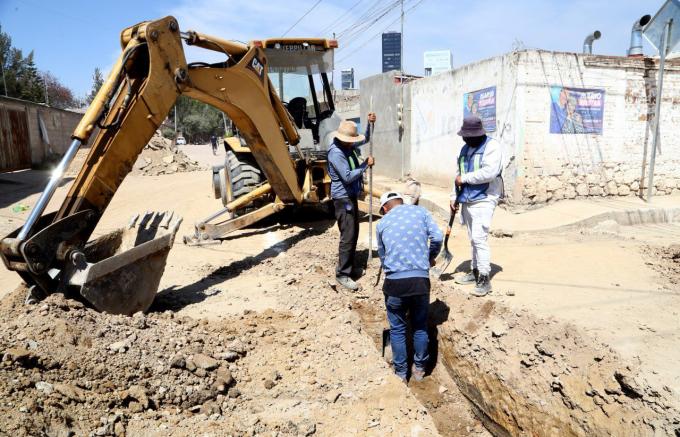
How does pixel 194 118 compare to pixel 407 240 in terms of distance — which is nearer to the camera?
pixel 407 240

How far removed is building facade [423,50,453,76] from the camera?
58.7 ft

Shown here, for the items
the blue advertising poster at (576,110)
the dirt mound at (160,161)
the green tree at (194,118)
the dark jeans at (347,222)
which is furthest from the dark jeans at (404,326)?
the green tree at (194,118)

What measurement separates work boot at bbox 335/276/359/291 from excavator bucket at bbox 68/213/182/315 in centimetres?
186

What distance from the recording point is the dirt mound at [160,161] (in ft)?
67.9

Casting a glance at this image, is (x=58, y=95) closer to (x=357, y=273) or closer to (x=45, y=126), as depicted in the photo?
(x=45, y=126)

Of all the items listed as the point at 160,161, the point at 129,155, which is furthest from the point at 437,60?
the point at 129,155

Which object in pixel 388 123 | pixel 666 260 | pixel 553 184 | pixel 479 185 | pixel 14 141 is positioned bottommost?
pixel 666 260

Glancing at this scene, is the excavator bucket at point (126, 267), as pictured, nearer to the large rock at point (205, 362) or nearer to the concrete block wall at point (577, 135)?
the large rock at point (205, 362)

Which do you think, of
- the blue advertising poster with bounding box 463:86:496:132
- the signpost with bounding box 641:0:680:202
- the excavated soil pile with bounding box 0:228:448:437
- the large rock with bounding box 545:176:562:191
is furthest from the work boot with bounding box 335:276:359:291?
the signpost with bounding box 641:0:680:202

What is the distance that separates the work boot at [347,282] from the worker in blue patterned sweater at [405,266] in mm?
1450

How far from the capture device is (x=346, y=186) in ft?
17.5

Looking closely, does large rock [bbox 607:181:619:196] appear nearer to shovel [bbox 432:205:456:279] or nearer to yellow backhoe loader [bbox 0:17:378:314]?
shovel [bbox 432:205:456:279]

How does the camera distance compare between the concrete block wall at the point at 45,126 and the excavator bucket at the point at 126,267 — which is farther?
the concrete block wall at the point at 45,126

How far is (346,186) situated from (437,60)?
14311 millimetres
